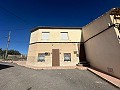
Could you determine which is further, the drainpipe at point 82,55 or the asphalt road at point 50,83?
the drainpipe at point 82,55

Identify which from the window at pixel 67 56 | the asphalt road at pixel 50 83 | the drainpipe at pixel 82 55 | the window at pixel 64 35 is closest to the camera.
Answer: the asphalt road at pixel 50 83

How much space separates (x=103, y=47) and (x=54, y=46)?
26.4 ft

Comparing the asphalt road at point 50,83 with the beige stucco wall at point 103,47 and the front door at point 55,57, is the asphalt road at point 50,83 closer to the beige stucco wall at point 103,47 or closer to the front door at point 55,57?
the beige stucco wall at point 103,47

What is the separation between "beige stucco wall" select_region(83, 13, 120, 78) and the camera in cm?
1030

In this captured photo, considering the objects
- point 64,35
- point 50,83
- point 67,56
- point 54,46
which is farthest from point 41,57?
point 50,83

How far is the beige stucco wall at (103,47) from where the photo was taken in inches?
406

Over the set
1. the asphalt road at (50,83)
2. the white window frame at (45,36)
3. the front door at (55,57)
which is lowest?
the asphalt road at (50,83)

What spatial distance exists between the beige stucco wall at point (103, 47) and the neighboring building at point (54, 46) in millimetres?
2459

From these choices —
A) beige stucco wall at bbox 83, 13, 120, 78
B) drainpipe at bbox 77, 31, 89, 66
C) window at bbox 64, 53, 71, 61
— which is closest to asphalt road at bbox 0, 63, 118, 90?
beige stucco wall at bbox 83, 13, 120, 78

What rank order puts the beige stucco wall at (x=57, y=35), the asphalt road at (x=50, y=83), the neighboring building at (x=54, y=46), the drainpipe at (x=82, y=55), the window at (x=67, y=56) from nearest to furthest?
the asphalt road at (x=50, y=83) < the drainpipe at (x=82, y=55) < the neighboring building at (x=54, y=46) < the window at (x=67, y=56) < the beige stucco wall at (x=57, y=35)

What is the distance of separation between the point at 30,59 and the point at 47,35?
474 centimetres

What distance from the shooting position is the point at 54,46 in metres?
18.2

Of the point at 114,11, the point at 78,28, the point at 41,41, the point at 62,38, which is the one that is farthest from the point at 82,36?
the point at 114,11

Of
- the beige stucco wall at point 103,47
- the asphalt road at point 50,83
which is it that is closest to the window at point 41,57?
the beige stucco wall at point 103,47
